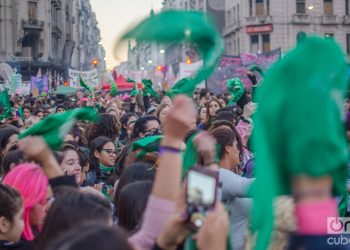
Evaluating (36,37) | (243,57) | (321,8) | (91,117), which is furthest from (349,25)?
(91,117)

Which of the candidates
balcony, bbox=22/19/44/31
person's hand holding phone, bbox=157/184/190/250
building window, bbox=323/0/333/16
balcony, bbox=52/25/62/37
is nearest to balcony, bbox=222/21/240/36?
building window, bbox=323/0/333/16

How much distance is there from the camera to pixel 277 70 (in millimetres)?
1685

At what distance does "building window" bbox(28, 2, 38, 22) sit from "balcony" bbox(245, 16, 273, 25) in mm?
18790

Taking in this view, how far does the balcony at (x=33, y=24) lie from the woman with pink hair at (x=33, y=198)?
50809 mm

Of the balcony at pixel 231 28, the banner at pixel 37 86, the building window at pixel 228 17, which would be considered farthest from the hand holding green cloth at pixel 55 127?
the building window at pixel 228 17

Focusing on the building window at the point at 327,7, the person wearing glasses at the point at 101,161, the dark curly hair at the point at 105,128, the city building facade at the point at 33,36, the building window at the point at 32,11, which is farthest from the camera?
the building window at the point at 327,7

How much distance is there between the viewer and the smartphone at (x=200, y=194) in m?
2.04

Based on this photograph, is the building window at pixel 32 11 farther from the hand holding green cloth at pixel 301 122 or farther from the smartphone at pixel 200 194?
the hand holding green cloth at pixel 301 122

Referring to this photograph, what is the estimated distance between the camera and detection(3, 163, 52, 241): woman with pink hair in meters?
3.24

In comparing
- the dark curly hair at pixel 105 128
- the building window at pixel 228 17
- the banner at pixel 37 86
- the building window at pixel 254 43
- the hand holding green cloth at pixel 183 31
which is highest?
the building window at pixel 228 17

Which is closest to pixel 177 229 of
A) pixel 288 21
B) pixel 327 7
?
pixel 288 21

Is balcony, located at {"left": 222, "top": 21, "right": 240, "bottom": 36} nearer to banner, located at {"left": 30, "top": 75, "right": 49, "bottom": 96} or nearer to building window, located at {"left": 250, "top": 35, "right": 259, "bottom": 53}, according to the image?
building window, located at {"left": 250, "top": 35, "right": 259, "bottom": 53}

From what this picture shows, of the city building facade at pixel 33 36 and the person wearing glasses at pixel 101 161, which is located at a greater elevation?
the city building facade at pixel 33 36

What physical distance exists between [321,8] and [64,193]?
53708 mm
